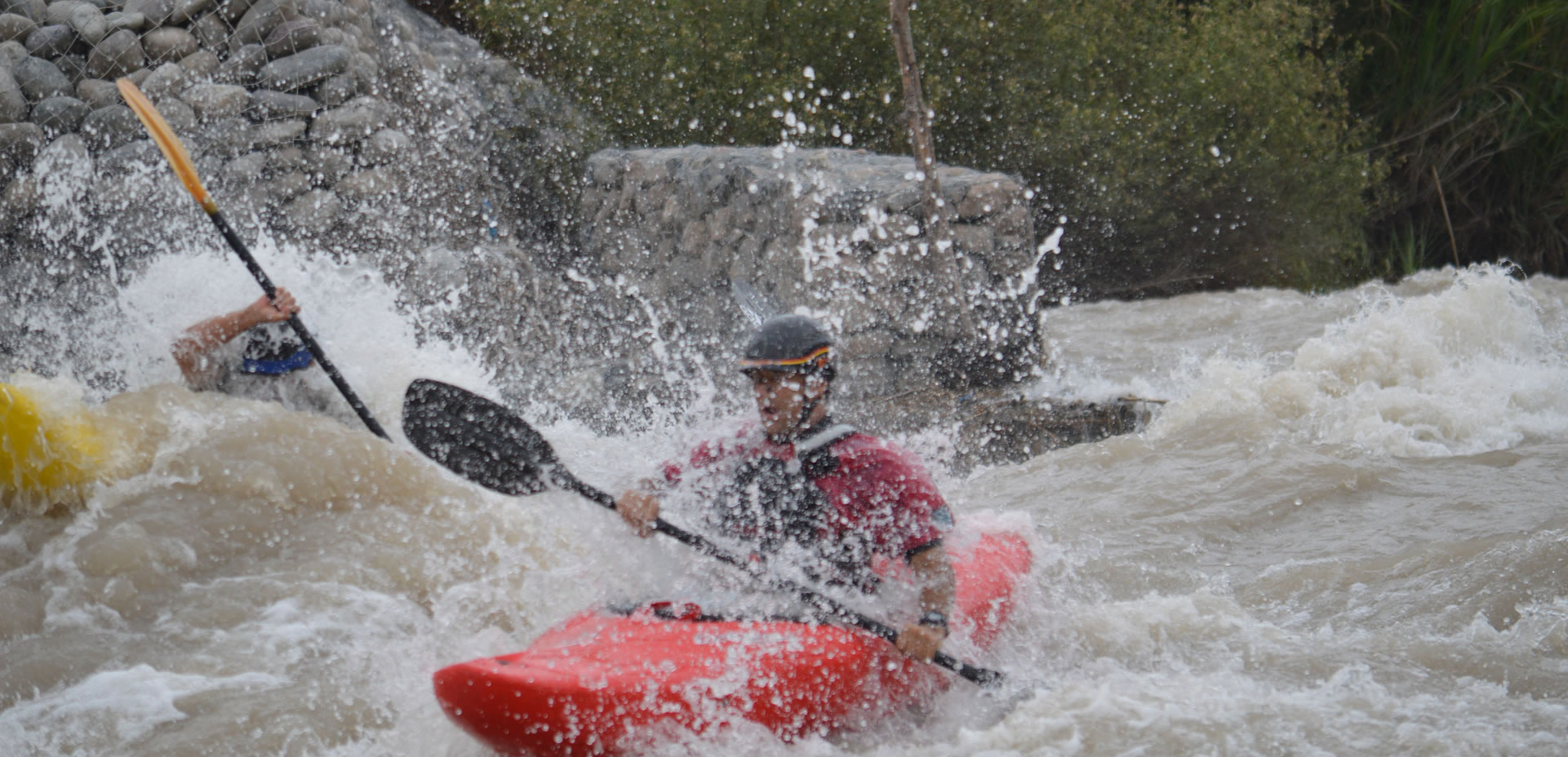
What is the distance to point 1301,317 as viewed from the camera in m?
9.41

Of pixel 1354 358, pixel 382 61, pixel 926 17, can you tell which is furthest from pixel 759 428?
pixel 926 17

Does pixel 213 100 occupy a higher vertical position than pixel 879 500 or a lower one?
higher

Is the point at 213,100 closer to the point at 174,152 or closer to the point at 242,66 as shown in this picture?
the point at 242,66

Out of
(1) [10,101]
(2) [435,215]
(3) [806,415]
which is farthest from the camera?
(2) [435,215]

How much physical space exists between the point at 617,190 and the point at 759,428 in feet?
17.5

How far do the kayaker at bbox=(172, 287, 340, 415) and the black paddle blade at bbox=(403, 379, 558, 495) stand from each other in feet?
2.29

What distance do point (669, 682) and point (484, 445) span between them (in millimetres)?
1130

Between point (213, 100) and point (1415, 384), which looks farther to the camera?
point (213, 100)

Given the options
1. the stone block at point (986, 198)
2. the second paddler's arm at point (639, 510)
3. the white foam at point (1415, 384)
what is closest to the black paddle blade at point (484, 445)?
the second paddler's arm at point (639, 510)

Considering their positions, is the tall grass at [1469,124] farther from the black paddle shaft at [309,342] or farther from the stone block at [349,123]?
the black paddle shaft at [309,342]

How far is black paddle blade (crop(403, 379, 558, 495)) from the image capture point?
140 inches

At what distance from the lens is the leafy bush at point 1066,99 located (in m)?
8.87

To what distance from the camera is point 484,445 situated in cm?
356

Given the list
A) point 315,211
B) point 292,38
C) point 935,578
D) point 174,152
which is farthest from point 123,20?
point 935,578
